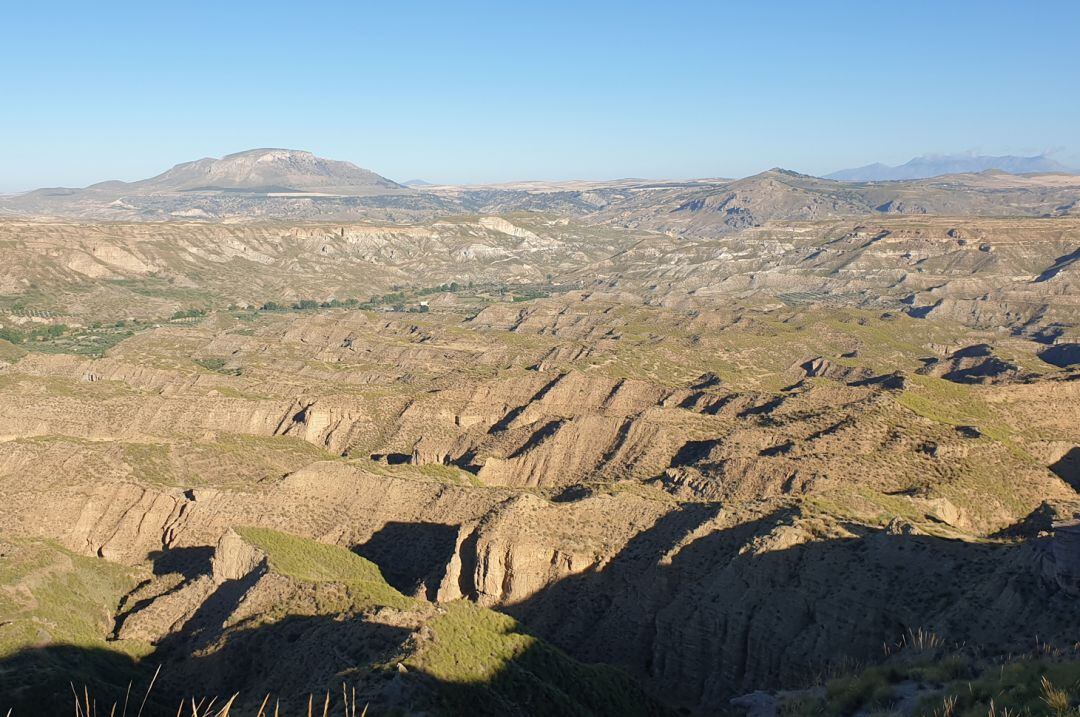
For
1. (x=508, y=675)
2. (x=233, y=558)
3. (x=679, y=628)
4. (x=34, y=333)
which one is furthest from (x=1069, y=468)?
(x=34, y=333)

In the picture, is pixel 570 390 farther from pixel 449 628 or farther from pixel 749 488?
pixel 449 628

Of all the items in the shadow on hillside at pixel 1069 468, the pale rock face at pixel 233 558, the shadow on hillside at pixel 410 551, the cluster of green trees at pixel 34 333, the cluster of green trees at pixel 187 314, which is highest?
the pale rock face at pixel 233 558

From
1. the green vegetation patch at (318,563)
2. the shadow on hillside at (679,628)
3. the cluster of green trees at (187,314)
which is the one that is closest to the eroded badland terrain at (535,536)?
the shadow on hillside at (679,628)

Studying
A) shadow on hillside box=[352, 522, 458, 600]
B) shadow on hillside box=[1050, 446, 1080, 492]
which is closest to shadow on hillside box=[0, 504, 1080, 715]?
shadow on hillside box=[352, 522, 458, 600]

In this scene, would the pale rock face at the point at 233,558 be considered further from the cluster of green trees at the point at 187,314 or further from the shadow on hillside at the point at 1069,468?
the cluster of green trees at the point at 187,314

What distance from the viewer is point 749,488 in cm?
5444

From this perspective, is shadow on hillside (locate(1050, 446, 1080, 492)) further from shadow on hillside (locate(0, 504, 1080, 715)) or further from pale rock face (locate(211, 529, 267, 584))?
pale rock face (locate(211, 529, 267, 584))

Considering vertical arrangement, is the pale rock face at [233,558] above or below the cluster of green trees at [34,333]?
above

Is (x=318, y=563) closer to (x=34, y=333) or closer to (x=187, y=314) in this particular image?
(x=34, y=333)

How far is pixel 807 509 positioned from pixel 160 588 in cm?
3329

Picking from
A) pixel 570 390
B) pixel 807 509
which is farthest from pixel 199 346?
pixel 807 509

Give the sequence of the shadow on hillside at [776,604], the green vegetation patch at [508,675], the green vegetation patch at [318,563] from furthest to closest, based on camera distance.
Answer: the green vegetation patch at [318,563], the shadow on hillside at [776,604], the green vegetation patch at [508,675]

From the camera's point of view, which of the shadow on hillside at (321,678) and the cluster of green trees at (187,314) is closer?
the shadow on hillside at (321,678)

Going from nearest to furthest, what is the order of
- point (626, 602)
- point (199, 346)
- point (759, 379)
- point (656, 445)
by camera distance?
point (626, 602) → point (656, 445) → point (759, 379) → point (199, 346)
